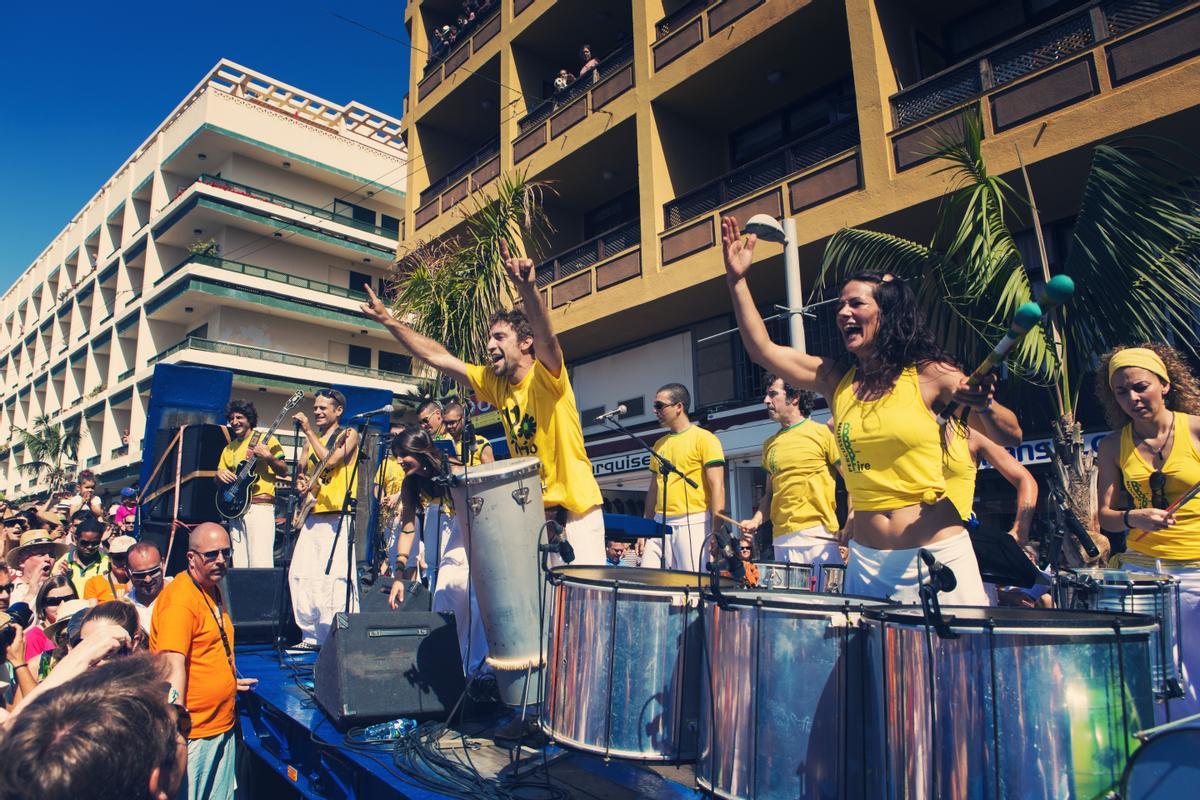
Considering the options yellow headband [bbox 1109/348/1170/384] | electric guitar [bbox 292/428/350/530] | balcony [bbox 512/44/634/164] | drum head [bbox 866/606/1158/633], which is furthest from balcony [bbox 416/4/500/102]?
drum head [bbox 866/606/1158/633]

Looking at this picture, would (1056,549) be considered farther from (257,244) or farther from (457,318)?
(257,244)

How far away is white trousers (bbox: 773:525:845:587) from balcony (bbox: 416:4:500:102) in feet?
55.7

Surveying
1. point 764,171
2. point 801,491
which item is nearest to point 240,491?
point 801,491

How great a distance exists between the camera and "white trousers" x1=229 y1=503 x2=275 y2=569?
7.88 m

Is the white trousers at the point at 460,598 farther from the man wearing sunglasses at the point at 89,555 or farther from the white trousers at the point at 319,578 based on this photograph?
the man wearing sunglasses at the point at 89,555

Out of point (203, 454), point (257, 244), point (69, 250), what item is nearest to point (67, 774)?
point (203, 454)

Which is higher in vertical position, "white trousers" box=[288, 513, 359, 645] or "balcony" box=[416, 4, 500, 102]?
"balcony" box=[416, 4, 500, 102]

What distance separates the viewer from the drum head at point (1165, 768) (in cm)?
151

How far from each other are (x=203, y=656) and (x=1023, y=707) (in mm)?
3659

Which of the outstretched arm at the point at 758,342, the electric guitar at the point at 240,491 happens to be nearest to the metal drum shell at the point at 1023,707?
the outstretched arm at the point at 758,342

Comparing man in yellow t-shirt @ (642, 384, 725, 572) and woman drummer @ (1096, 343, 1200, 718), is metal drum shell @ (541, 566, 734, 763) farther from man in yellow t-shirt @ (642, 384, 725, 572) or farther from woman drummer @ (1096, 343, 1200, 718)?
man in yellow t-shirt @ (642, 384, 725, 572)

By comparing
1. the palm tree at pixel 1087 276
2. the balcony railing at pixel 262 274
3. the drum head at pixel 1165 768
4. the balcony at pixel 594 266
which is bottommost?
the drum head at pixel 1165 768

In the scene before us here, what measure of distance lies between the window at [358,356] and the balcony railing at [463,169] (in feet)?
49.0

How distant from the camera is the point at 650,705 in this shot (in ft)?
8.65
